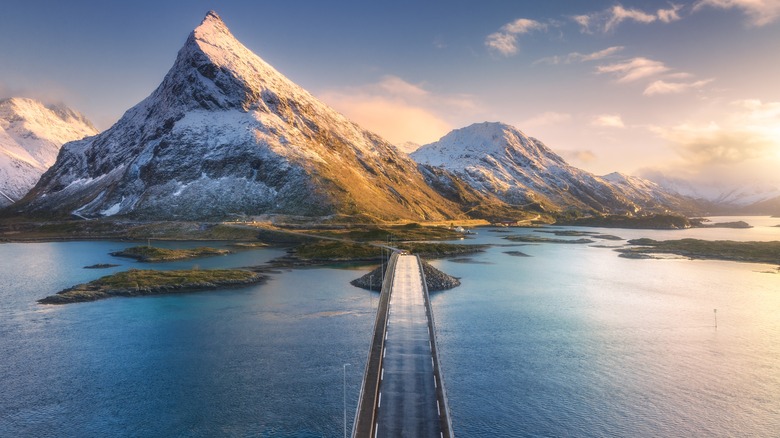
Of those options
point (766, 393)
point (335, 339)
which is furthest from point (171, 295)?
point (766, 393)

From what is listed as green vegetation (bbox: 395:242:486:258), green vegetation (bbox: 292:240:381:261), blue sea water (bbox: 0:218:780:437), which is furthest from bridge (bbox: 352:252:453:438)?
green vegetation (bbox: 395:242:486:258)

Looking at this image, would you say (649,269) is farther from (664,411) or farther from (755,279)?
(664,411)

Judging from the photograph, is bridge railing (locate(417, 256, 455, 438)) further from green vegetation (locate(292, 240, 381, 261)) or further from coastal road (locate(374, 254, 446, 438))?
green vegetation (locate(292, 240, 381, 261))

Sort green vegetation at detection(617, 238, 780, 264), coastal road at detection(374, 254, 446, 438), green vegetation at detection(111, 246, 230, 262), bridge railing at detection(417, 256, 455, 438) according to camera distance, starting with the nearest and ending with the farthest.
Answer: bridge railing at detection(417, 256, 455, 438) → coastal road at detection(374, 254, 446, 438) → green vegetation at detection(111, 246, 230, 262) → green vegetation at detection(617, 238, 780, 264)

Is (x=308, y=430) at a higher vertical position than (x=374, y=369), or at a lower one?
lower

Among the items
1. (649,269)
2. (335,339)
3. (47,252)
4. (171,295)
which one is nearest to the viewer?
(335,339)

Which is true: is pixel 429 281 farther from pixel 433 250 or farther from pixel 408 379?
pixel 433 250

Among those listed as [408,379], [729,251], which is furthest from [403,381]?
[729,251]
